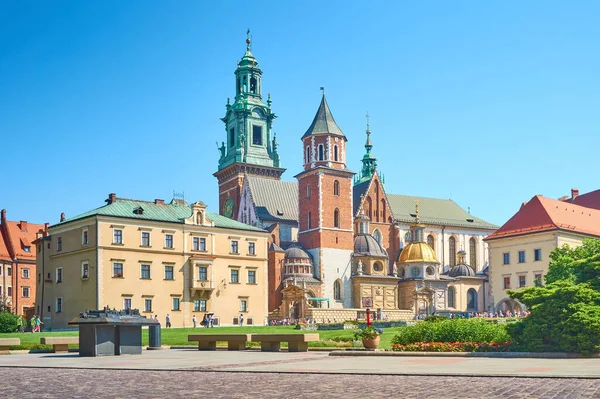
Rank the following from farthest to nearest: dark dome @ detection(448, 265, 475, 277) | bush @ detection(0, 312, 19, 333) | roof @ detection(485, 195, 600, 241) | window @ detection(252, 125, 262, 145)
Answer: window @ detection(252, 125, 262, 145) → dark dome @ detection(448, 265, 475, 277) → roof @ detection(485, 195, 600, 241) → bush @ detection(0, 312, 19, 333)

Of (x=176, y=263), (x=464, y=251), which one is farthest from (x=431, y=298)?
(x=176, y=263)

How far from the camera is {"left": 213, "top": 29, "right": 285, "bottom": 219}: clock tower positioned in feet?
327

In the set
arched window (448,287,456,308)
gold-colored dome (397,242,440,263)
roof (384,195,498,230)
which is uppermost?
roof (384,195,498,230)

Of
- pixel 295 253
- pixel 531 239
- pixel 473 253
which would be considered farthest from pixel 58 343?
pixel 473 253

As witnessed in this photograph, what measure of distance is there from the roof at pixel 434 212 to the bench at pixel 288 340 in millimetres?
72575

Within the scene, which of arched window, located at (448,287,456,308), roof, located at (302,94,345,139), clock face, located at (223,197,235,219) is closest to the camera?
roof, located at (302,94,345,139)

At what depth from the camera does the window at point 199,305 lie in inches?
2621

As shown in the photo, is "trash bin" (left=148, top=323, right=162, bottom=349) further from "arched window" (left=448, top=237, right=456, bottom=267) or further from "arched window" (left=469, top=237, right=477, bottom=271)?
"arched window" (left=469, top=237, right=477, bottom=271)

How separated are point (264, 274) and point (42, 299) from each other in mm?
18304

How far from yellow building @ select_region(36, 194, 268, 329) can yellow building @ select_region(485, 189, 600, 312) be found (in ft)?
80.3

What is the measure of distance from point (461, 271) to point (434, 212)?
427 inches

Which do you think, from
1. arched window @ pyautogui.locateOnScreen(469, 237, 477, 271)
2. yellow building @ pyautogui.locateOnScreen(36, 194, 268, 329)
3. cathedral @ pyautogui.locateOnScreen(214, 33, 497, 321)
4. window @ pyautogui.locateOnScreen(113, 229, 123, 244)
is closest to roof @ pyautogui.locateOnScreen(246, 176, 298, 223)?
cathedral @ pyautogui.locateOnScreen(214, 33, 497, 321)

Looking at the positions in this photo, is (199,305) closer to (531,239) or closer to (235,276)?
(235,276)

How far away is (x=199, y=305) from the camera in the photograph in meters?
66.8
